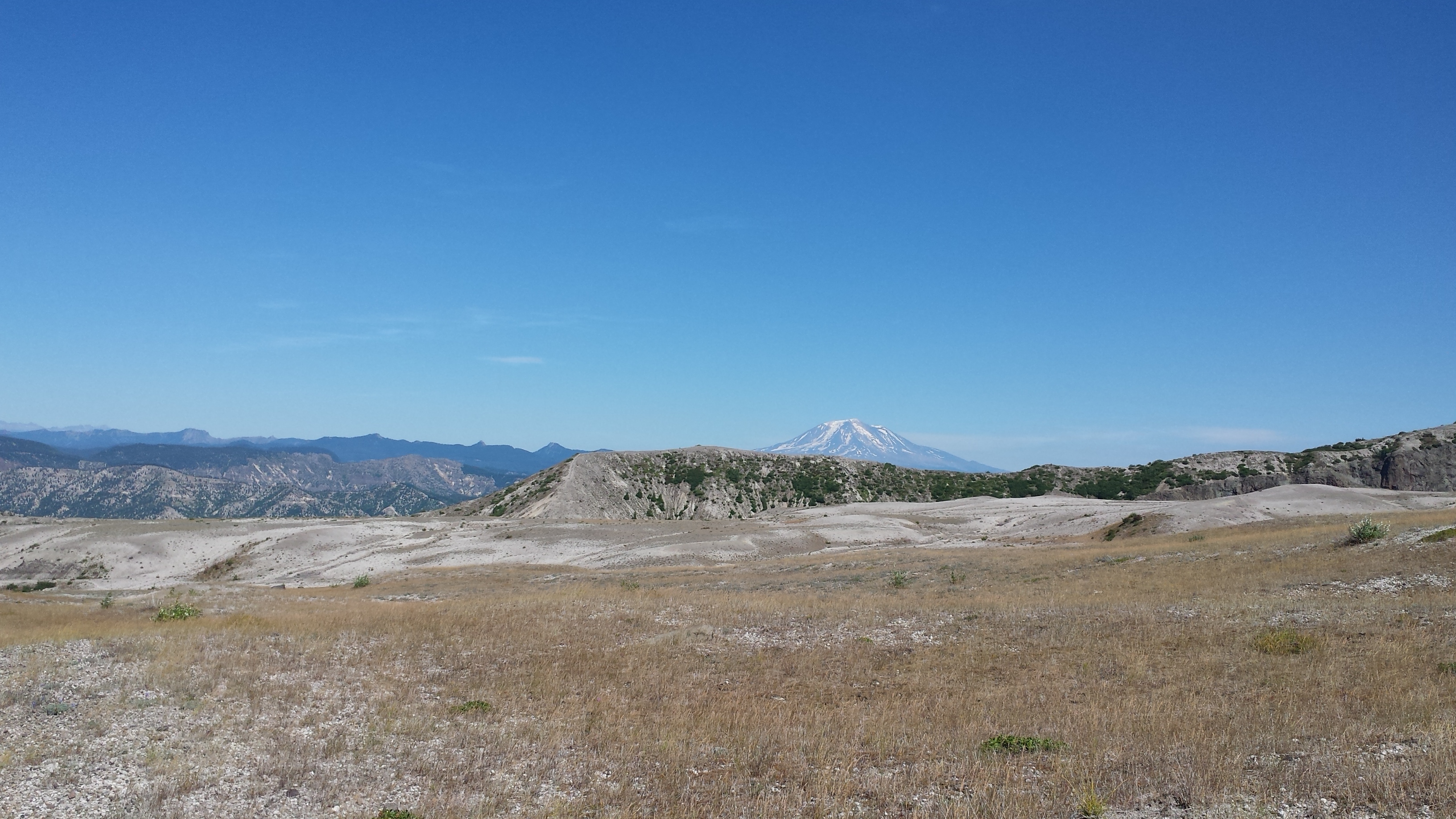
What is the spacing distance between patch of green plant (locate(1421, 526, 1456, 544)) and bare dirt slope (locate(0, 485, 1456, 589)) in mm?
22861

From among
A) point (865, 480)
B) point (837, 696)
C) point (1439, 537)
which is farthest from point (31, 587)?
point (865, 480)

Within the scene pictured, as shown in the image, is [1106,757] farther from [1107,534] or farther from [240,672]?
[1107,534]

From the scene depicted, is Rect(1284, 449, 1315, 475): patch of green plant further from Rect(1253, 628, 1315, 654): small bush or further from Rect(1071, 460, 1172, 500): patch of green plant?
Rect(1253, 628, 1315, 654): small bush

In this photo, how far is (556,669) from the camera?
17.8 m

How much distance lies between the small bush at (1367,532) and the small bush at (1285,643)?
17.2m

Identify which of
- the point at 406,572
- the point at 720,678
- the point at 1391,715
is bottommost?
the point at 406,572

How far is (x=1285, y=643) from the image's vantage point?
52.9ft

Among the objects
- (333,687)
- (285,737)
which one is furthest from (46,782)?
(333,687)

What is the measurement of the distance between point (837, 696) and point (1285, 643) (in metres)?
9.92

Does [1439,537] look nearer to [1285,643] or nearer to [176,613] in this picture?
[1285,643]

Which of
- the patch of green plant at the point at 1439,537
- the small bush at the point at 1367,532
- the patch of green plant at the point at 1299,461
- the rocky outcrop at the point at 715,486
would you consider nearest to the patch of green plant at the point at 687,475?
the rocky outcrop at the point at 715,486

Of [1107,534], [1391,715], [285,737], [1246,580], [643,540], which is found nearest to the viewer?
[1391,715]

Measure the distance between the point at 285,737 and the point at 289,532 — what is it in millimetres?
72167

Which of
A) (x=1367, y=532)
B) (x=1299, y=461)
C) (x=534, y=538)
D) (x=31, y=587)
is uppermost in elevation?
(x=1299, y=461)
